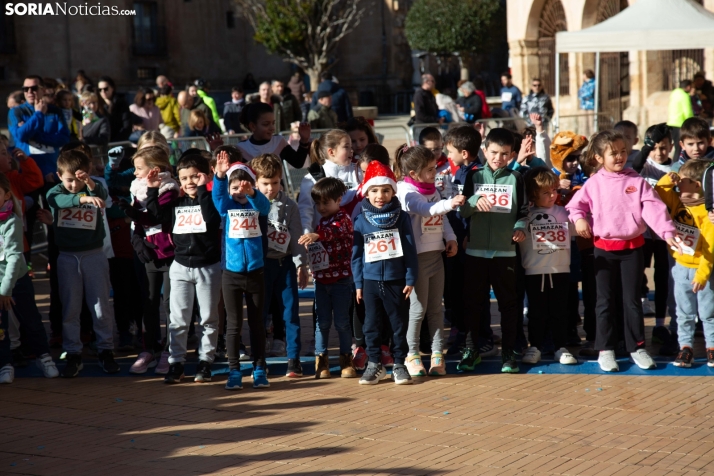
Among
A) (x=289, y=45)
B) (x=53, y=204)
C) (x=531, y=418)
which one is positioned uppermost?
(x=289, y=45)

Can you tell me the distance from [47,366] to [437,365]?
3030 millimetres

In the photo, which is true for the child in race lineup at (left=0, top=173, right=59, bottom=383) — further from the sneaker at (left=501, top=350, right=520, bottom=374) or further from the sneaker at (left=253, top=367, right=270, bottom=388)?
the sneaker at (left=501, top=350, right=520, bottom=374)

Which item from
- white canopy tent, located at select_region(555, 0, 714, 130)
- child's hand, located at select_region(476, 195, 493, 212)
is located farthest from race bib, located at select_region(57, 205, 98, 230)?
white canopy tent, located at select_region(555, 0, 714, 130)

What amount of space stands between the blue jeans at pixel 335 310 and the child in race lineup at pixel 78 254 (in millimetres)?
1676

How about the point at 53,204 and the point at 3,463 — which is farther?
the point at 53,204

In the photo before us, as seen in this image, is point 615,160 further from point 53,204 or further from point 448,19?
point 448,19

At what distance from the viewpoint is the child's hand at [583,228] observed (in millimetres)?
7270

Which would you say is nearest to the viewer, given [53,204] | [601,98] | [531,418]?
[531,418]

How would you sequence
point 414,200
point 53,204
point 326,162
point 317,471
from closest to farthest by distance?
point 317,471, point 414,200, point 53,204, point 326,162

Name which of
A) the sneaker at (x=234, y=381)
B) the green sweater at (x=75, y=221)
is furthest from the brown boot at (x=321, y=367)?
the green sweater at (x=75, y=221)

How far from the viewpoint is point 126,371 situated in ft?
25.5

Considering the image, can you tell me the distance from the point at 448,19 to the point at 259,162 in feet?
107

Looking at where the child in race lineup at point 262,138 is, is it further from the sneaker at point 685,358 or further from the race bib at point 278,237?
the sneaker at point 685,358

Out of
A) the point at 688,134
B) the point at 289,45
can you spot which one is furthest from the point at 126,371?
the point at 289,45
